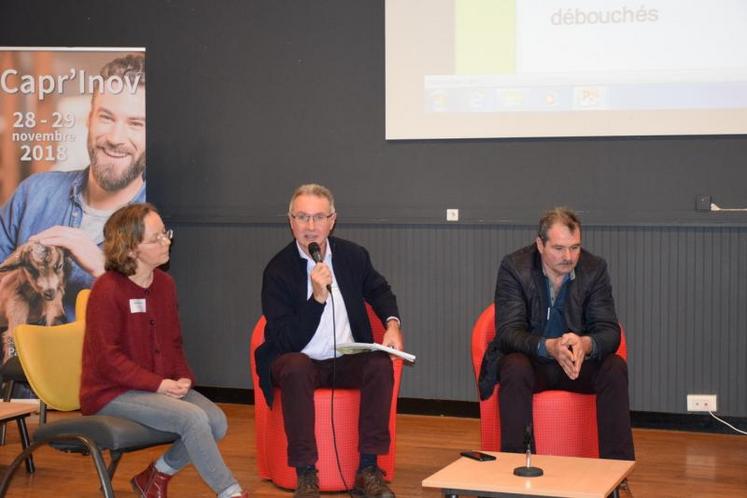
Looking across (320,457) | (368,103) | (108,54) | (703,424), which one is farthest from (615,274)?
(108,54)

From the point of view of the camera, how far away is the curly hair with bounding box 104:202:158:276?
369cm

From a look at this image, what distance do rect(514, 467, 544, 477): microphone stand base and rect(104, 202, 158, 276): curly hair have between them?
61.1 inches

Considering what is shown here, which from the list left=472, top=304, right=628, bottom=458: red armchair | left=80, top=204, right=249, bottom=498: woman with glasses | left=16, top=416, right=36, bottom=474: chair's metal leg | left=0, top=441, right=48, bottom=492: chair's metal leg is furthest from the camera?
left=16, top=416, right=36, bottom=474: chair's metal leg

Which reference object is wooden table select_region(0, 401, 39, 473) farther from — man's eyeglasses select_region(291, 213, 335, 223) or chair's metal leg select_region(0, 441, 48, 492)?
man's eyeglasses select_region(291, 213, 335, 223)

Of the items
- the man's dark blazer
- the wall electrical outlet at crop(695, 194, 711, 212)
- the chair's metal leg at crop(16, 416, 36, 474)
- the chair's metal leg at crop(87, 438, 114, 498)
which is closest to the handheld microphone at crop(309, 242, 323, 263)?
the man's dark blazer

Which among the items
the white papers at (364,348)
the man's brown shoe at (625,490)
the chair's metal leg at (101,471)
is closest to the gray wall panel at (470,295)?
the man's brown shoe at (625,490)

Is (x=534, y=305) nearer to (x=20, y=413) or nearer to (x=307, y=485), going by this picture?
(x=307, y=485)

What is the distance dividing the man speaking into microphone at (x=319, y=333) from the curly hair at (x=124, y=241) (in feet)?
2.24

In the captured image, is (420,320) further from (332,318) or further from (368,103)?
(332,318)

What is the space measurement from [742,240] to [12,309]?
4112 mm

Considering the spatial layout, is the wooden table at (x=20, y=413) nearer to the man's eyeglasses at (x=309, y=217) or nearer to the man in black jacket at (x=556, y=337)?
the man's eyeglasses at (x=309, y=217)

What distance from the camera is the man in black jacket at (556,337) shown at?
3.94 m

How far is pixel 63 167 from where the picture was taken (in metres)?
6.07

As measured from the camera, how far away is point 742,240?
5.53 metres
